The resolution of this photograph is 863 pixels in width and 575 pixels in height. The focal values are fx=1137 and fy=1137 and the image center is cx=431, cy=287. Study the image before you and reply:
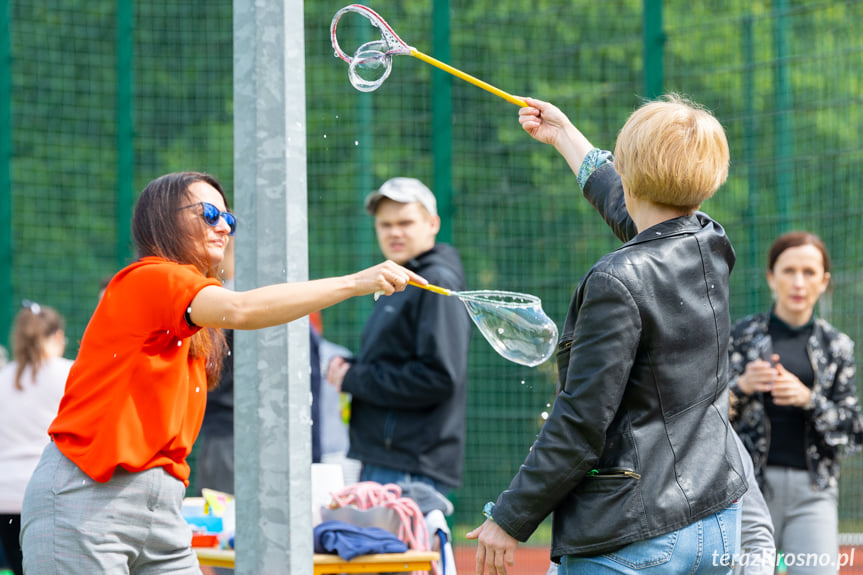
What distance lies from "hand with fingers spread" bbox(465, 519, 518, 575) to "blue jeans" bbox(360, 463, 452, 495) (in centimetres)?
238

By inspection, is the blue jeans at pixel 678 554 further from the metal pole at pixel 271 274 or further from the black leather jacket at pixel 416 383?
the black leather jacket at pixel 416 383

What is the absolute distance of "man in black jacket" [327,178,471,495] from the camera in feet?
16.6

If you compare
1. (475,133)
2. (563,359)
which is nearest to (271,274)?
(563,359)

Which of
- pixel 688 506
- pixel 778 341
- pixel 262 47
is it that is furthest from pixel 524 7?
pixel 688 506

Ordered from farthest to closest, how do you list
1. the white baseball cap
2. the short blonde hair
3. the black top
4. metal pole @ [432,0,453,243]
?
metal pole @ [432,0,453,243] → the white baseball cap → the black top → the short blonde hair

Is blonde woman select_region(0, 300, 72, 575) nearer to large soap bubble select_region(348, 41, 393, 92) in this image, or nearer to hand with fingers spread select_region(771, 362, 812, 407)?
large soap bubble select_region(348, 41, 393, 92)

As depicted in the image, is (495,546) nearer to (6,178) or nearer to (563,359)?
(563,359)

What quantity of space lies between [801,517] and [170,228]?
9.78 feet

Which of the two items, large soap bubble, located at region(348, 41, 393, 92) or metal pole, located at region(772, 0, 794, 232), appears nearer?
large soap bubble, located at region(348, 41, 393, 92)

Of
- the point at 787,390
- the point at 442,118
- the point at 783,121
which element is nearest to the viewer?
the point at 787,390

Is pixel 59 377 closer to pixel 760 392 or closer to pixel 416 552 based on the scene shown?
pixel 416 552

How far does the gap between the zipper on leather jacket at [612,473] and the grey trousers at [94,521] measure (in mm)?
1202

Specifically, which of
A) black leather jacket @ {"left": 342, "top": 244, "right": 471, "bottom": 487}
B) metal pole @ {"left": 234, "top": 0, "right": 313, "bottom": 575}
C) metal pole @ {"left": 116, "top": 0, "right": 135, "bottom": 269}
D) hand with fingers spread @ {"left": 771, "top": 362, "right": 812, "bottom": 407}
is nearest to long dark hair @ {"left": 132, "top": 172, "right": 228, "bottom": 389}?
metal pole @ {"left": 234, "top": 0, "right": 313, "bottom": 575}

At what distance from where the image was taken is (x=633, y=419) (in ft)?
8.51
